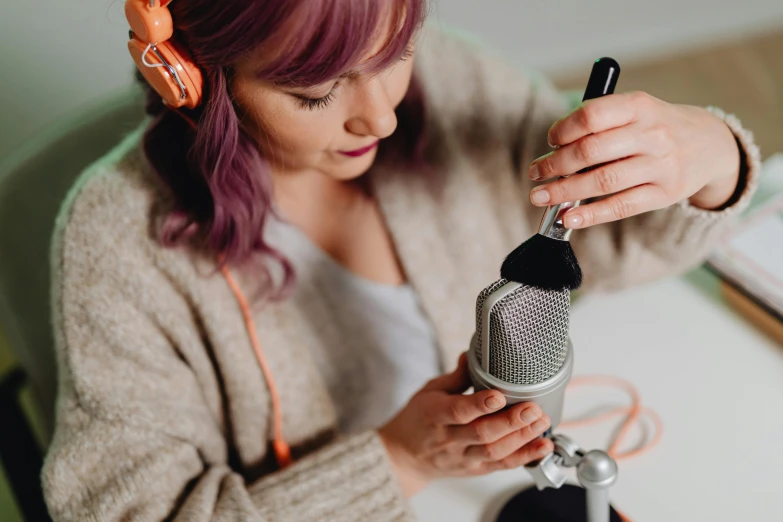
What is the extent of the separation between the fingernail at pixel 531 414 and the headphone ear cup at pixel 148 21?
43 centimetres

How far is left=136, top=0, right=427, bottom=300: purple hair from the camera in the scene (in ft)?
1.70

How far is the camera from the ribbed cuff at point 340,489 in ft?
2.31

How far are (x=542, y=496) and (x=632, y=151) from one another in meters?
0.38

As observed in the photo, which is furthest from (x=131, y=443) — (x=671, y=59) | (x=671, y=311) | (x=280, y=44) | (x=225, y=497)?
(x=671, y=59)

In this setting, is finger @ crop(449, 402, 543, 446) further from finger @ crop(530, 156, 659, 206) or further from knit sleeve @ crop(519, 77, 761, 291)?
knit sleeve @ crop(519, 77, 761, 291)

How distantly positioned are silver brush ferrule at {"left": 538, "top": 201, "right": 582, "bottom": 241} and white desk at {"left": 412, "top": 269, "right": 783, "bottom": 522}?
353 mm

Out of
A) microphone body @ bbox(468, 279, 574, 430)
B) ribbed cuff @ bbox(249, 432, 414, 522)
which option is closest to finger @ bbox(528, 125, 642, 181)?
microphone body @ bbox(468, 279, 574, 430)

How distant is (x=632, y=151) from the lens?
23.1 inches

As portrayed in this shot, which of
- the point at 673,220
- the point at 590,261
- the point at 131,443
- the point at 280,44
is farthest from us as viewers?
the point at 590,261

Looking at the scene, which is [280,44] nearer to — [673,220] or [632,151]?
[632,151]

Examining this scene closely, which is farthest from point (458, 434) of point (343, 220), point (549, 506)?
point (343, 220)

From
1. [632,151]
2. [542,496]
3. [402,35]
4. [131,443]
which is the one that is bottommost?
[542,496]

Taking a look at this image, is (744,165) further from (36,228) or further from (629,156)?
(36,228)

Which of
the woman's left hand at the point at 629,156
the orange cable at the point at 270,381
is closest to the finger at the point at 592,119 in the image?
the woman's left hand at the point at 629,156
